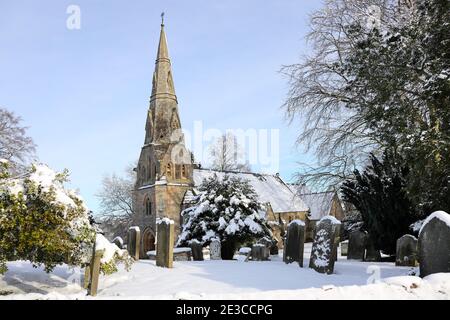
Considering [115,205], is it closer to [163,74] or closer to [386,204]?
[163,74]

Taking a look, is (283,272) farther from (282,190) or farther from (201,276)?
(282,190)

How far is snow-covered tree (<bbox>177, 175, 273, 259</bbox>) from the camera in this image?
19.5 metres

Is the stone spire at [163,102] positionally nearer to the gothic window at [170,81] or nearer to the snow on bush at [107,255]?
the gothic window at [170,81]

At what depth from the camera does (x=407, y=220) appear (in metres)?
15.0

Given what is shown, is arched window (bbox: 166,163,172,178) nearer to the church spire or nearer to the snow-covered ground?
the church spire

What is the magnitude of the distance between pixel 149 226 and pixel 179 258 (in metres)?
23.8

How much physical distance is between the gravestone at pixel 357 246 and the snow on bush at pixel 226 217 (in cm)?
518

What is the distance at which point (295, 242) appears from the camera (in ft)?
40.8

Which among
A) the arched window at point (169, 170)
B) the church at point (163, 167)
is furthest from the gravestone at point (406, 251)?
the arched window at point (169, 170)

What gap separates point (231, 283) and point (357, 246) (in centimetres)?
801

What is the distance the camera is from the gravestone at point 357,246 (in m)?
15.1

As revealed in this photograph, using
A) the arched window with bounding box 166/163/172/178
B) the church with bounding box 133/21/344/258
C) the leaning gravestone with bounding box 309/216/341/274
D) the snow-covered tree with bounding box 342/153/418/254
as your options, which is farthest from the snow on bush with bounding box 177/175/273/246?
the arched window with bounding box 166/163/172/178

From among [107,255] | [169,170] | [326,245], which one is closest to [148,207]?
[169,170]
